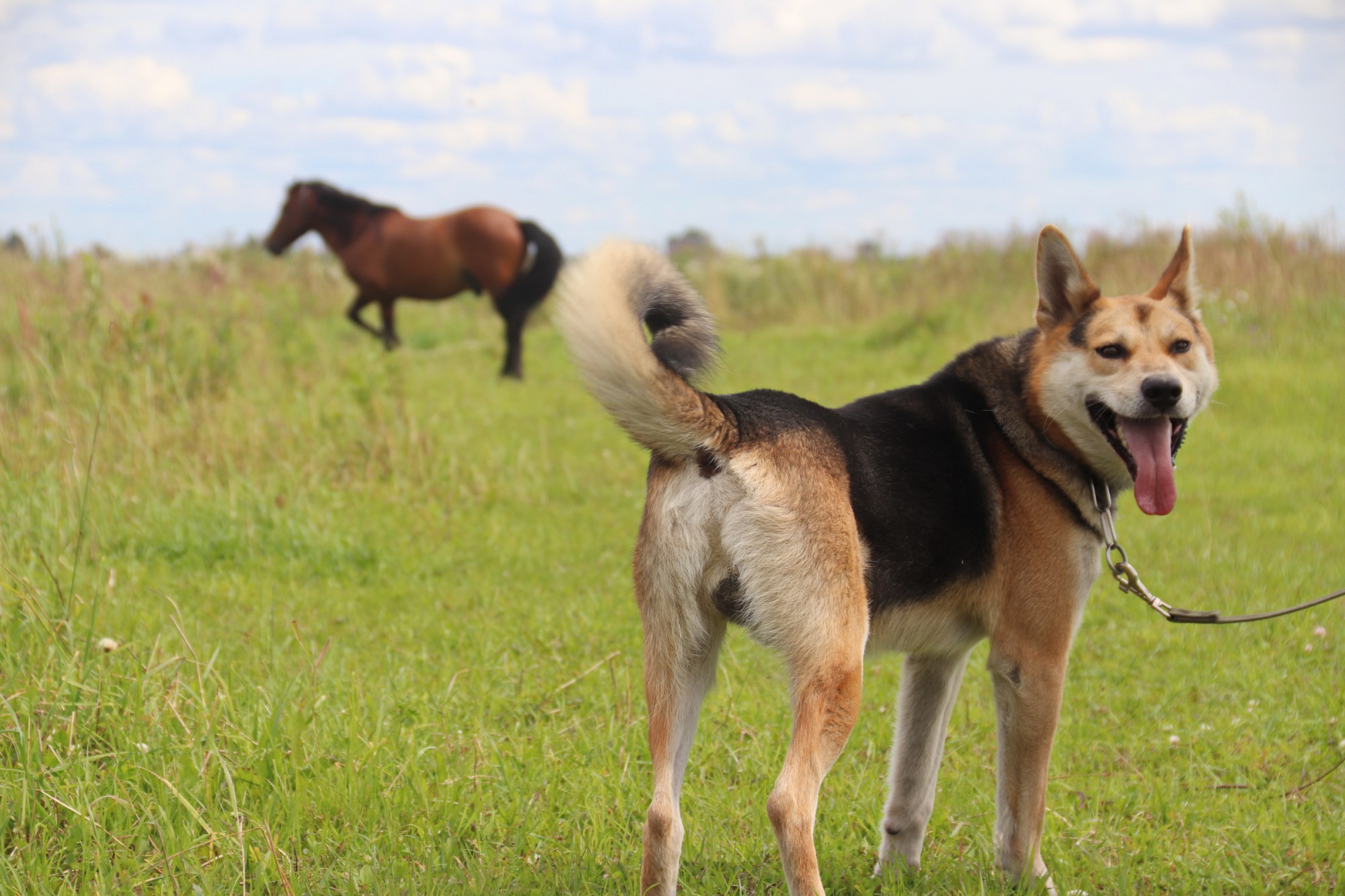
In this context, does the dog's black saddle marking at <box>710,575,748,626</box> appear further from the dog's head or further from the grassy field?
the dog's head

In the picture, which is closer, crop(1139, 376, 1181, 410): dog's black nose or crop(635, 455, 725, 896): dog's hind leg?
crop(635, 455, 725, 896): dog's hind leg

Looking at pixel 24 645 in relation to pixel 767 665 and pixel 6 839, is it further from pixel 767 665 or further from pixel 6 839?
pixel 767 665

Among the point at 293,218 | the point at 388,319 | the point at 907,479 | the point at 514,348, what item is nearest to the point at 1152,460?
the point at 907,479

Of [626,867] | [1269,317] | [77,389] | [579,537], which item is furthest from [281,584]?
[1269,317]

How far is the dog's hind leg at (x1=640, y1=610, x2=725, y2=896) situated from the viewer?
2484 mm

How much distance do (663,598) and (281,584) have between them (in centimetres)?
380

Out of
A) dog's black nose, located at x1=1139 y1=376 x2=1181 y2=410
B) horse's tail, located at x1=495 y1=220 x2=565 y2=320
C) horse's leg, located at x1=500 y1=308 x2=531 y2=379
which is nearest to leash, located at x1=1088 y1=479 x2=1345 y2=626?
dog's black nose, located at x1=1139 y1=376 x2=1181 y2=410

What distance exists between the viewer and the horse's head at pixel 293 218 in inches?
583

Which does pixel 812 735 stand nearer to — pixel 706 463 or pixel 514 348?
pixel 706 463

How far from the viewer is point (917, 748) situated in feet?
10.6

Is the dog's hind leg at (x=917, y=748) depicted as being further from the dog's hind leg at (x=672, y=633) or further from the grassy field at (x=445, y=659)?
the dog's hind leg at (x=672, y=633)

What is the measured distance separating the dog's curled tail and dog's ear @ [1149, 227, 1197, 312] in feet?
5.84

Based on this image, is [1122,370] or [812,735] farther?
[1122,370]

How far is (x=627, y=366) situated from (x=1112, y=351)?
1584 millimetres
